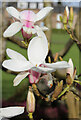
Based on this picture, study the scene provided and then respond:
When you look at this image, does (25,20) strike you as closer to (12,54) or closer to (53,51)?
(12,54)

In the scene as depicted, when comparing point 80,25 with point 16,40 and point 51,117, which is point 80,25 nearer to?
point 16,40

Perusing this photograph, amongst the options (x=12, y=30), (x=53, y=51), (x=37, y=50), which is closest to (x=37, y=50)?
(x=37, y=50)

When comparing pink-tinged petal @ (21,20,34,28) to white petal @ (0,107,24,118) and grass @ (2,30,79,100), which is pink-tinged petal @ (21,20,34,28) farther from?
grass @ (2,30,79,100)

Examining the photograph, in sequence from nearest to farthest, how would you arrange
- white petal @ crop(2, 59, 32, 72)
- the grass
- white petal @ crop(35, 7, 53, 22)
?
white petal @ crop(2, 59, 32, 72), white petal @ crop(35, 7, 53, 22), the grass

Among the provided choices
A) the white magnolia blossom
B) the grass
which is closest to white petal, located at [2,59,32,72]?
the white magnolia blossom

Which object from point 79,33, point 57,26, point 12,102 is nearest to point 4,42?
point 79,33

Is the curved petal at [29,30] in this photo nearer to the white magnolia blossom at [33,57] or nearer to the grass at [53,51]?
the white magnolia blossom at [33,57]

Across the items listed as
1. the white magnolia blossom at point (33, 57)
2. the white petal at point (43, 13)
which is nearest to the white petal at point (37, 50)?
the white magnolia blossom at point (33, 57)
